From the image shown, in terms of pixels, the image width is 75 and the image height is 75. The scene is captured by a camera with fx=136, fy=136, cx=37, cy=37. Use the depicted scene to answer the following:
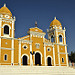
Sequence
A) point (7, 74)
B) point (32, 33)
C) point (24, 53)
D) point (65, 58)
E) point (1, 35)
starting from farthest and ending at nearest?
point (65, 58) → point (32, 33) → point (24, 53) → point (1, 35) → point (7, 74)

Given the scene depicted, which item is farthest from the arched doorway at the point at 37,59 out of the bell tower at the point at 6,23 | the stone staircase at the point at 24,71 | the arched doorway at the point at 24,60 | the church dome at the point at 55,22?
the church dome at the point at 55,22

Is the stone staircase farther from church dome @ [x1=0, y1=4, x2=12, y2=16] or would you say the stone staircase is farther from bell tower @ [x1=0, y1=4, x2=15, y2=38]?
church dome @ [x1=0, y1=4, x2=12, y2=16]

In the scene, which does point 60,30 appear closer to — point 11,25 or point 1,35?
point 11,25

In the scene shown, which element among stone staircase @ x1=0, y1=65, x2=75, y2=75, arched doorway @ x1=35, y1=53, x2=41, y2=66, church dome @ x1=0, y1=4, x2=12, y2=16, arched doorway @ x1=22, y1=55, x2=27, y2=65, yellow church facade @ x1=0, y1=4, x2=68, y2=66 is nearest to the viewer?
stone staircase @ x1=0, y1=65, x2=75, y2=75

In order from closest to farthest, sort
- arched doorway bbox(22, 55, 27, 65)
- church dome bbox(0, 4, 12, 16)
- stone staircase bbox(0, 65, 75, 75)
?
stone staircase bbox(0, 65, 75, 75), church dome bbox(0, 4, 12, 16), arched doorway bbox(22, 55, 27, 65)

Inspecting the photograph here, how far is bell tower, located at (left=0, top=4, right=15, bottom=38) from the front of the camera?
3107 centimetres

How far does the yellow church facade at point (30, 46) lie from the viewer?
30.3m

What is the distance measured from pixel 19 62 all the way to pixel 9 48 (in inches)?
154

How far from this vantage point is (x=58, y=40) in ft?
125

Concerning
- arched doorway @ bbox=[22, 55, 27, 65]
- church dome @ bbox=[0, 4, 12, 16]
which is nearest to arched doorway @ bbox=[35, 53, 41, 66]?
arched doorway @ bbox=[22, 55, 27, 65]

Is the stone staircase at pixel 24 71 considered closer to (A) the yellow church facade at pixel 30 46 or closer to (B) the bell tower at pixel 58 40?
(A) the yellow church facade at pixel 30 46

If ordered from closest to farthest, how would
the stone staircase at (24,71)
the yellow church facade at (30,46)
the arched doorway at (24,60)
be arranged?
the stone staircase at (24,71), the yellow church facade at (30,46), the arched doorway at (24,60)

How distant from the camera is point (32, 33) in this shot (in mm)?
34562

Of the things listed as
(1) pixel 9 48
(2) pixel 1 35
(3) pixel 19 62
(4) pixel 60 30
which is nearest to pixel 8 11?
(2) pixel 1 35
